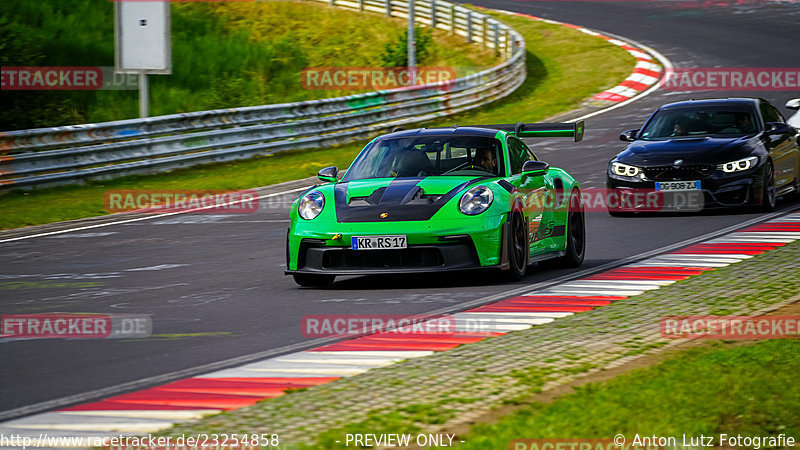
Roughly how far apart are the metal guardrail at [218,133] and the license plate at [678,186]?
9.53 metres

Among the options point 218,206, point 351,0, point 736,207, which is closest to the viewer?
point 736,207

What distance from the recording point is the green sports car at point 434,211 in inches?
391

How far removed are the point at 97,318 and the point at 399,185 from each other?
2.89m

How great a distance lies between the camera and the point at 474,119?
28.1 m

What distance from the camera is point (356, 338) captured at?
777 centimetres

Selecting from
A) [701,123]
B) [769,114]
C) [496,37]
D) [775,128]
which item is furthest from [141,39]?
[496,37]

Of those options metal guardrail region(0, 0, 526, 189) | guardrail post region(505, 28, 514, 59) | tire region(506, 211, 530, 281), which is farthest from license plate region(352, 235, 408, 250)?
guardrail post region(505, 28, 514, 59)

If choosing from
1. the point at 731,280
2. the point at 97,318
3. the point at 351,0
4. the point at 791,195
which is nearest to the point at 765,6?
the point at 351,0

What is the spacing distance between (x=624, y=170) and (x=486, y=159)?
5353 millimetres

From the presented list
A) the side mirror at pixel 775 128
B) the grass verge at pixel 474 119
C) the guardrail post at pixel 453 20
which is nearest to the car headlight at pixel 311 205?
the grass verge at pixel 474 119

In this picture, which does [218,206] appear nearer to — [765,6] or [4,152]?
[4,152]

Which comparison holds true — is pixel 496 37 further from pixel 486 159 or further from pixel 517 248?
pixel 517 248

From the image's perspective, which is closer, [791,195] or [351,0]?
[791,195]

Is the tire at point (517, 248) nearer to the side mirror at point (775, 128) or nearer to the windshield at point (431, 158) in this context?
the windshield at point (431, 158)
